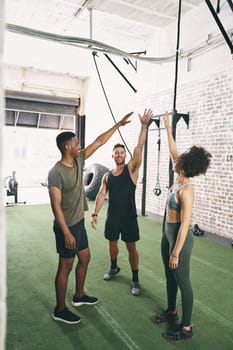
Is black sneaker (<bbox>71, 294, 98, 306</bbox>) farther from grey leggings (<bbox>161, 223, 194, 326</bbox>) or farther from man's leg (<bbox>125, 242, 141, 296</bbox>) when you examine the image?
grey leggings (<bbox>161, 223, 194, 326</bbox>)

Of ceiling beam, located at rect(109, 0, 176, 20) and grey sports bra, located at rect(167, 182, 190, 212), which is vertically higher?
ceiling beam, located at rect(109, 0, 176, 20)

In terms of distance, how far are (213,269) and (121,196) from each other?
1.72 meters

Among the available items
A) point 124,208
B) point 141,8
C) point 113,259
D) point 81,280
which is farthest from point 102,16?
point 81,280

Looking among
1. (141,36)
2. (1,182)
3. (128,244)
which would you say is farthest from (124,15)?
(1,182)

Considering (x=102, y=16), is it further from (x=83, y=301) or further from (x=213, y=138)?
(x=83, y=301)

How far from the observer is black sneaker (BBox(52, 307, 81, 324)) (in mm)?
2406

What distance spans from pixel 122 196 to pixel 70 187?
83cm

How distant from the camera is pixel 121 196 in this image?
9.84ft

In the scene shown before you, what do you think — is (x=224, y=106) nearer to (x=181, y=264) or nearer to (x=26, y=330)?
(x=181, y=264)

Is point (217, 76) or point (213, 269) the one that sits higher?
point (217, 76)

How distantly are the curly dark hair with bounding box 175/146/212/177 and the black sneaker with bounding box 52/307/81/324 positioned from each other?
1.56 meters

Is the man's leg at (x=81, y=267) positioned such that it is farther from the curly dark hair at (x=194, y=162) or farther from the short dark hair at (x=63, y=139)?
the curly dark hair at (x=194, y=162)

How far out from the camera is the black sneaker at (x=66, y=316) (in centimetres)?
241

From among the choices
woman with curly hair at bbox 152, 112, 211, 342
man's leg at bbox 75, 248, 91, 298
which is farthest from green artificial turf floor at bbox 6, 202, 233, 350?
woman with curly hair at bbox 152, 112, 211, 342
